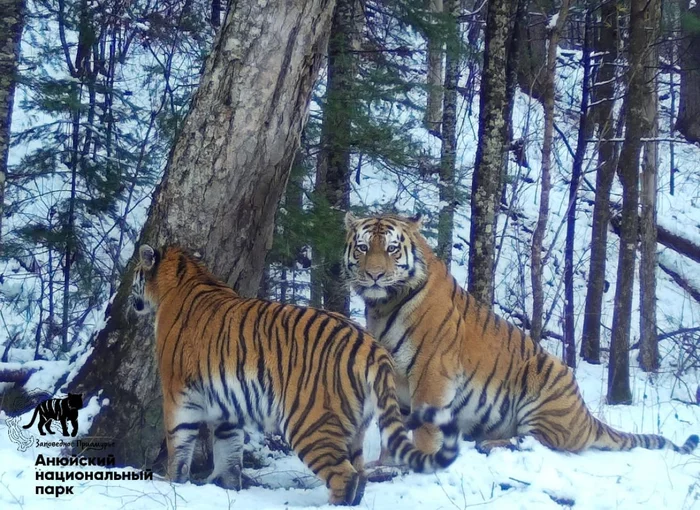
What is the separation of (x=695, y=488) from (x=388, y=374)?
6.98 feet

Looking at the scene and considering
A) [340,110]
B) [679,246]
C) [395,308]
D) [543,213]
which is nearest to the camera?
[395,308]

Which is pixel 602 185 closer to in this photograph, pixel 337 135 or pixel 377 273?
pixel 337 135

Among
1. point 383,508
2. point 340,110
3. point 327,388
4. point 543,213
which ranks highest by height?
point 340,110

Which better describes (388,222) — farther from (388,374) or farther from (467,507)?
(467,507)

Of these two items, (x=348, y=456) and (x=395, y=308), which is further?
(x=395, y=308)

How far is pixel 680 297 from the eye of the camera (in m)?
17.7

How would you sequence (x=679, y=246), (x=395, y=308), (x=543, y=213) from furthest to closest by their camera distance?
(x=679, y=246), (x=543, y=213), (x=395, y=308)

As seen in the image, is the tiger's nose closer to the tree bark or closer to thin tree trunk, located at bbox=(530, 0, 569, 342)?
thin tree trunk, located at bbox=(530, 0, 569, 342)

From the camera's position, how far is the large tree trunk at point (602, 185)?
12.0 meters

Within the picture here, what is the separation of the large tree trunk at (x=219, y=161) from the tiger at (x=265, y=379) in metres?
0.28

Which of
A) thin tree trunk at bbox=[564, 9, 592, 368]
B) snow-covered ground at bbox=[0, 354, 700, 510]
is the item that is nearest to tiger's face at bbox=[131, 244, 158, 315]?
snow-covered ground at bbox=[0, 354, 700, 510]

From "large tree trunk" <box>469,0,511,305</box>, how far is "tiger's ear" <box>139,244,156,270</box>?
12.7ft

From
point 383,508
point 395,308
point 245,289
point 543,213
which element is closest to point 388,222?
point 395,308

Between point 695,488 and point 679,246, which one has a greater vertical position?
point 679,246
